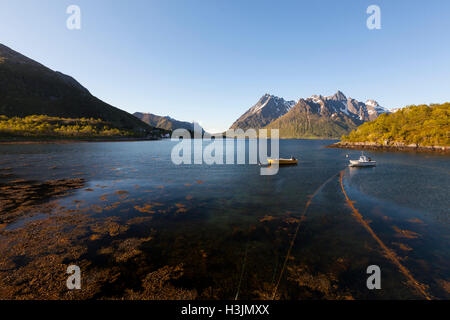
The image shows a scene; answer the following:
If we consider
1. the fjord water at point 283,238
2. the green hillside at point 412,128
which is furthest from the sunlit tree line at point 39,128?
the green hillside at point 412,128

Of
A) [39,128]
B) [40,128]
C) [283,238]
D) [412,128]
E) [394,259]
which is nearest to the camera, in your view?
[394,259]

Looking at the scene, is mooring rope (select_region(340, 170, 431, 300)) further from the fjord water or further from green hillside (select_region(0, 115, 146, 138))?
green hillside (select_region(0, 115, 146, 138))

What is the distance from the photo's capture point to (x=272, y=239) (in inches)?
576

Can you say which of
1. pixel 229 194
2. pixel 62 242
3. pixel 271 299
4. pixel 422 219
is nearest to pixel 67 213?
pixel 62 242

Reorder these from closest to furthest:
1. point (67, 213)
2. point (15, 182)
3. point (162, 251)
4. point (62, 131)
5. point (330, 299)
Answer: point (330, 299) → point (162, 251) → point (67, 213) → point (15, 182) → point (62, 131)

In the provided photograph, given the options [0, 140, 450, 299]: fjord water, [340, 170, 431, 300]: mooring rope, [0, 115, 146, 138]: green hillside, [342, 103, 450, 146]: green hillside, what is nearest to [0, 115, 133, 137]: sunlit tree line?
[0, 115, 146, 138]: green hillside

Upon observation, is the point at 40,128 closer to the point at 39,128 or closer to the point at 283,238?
the point at 39,128

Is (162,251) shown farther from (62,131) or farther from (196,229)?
(62,131)

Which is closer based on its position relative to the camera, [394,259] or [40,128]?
[394,259]

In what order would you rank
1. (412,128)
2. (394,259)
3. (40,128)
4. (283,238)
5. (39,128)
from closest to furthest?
(394,259)
(283,238)
(412,128)
(39,128)
(40,128)

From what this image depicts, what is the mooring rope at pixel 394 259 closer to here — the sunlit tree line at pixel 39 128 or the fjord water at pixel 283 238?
→ the fjord water at pixel 283 238

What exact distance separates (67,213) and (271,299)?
853 inches

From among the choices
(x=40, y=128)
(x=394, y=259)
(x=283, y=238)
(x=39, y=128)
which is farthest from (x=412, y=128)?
(x=39, y=128)

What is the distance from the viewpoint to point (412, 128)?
132m
